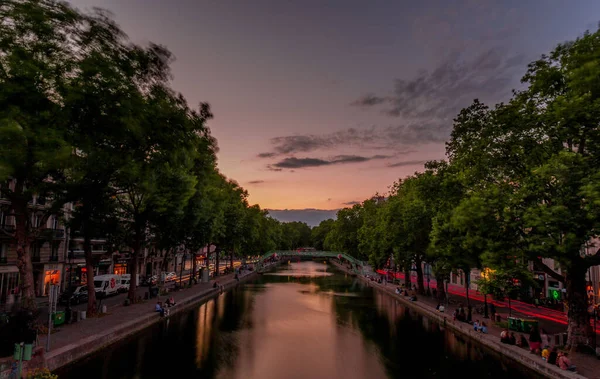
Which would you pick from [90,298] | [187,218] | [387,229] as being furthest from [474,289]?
[90,298]

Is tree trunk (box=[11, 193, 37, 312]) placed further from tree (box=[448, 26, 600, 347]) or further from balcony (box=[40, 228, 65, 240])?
tree (box=[448, 26, 600, 347])

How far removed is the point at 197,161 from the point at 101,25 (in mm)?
24276

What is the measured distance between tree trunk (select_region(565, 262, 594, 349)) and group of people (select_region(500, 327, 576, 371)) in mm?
1264

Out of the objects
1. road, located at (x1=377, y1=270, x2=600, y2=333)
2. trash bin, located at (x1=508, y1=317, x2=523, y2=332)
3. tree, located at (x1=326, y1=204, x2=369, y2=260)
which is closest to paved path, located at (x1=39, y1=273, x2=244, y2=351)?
trash bin, located at (x1=508, y1=317, x2=523, y2=332)

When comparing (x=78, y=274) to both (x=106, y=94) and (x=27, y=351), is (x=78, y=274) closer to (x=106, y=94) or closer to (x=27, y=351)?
(x=27, y=351)

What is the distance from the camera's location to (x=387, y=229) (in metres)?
50.3

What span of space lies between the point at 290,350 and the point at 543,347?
16.0 metres

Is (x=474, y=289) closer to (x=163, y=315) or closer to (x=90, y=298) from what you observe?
(x=163, y=315)

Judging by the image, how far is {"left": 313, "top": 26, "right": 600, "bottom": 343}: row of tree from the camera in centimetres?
1847

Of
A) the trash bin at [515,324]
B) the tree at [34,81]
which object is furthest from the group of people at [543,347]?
the tree at [34,81]

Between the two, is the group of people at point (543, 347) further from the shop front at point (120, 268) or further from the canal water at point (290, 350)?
the shop front at point (120, 268)

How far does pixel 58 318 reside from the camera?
2633 cm

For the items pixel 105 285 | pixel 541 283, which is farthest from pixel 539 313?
pixel 105 285

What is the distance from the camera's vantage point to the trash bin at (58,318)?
26.1m
